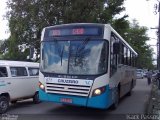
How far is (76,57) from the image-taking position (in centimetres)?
1139

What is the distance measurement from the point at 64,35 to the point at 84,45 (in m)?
0.96

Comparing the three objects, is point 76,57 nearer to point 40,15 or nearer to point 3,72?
point 3,72

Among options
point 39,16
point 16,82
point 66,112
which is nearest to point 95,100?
point 66,112

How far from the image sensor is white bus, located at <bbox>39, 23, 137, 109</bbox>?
11.0m

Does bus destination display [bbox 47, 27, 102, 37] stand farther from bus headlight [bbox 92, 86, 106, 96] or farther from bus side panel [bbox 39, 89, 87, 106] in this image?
bus side panel [bbox 39, 89, 87, 106]

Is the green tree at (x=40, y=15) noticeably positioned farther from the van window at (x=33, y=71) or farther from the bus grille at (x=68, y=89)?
the bus grille at (x=68, y=89)

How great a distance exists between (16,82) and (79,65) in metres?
3.45

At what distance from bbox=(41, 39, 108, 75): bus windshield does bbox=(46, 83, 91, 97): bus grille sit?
48 centimetres

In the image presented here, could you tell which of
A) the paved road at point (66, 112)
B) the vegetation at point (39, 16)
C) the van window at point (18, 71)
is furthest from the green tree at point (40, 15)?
the paved road at point (66, 112)

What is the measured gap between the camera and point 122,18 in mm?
35188

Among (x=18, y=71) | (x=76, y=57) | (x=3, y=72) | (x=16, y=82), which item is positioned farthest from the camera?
(x=18, y=71)

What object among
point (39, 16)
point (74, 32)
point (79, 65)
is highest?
point (39, 16)

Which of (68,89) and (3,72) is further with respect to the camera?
(3,72)

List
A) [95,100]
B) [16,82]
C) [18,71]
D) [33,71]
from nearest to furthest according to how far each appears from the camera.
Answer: [95,100]
[16,82]
[18,71]
[33,71]
